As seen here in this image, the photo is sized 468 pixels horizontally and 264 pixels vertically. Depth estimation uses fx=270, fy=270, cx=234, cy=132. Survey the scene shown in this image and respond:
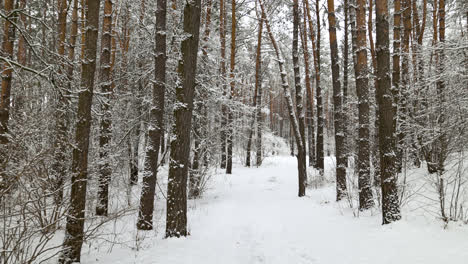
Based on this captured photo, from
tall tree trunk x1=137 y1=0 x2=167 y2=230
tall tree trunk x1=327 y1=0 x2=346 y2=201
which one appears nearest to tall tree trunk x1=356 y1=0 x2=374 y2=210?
tall tree trunk x1=327 y1=0 x2=346 y2=201

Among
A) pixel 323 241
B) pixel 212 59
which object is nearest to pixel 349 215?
pixel 323 241

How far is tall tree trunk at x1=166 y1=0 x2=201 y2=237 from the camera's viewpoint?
215 inches

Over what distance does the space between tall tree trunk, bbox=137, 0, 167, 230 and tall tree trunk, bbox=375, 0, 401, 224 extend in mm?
4863

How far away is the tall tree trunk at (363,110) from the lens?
6840 mm

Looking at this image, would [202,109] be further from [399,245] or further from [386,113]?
[399,245]

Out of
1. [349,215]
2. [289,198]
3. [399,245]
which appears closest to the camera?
[399,245]

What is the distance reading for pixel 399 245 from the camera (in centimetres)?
449

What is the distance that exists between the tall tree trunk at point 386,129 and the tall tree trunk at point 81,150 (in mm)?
5492

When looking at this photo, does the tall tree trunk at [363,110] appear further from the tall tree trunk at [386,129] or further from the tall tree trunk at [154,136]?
the tall tree trunk at [154,136]

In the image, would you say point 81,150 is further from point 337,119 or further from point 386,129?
point 337,119

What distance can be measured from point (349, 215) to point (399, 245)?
2.33 meters

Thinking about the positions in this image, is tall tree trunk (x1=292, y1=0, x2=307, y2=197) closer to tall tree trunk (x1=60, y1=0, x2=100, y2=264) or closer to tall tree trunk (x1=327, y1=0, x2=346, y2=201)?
tall tree trunk (x1=327, y1=0, x2=346, y2=201)

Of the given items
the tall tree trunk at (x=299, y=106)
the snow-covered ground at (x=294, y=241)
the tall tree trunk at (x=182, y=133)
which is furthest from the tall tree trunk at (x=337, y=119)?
the tall tree trunk at (x=182, y=133)

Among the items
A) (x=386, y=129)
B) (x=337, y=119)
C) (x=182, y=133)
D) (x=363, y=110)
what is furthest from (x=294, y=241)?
(x=337, y=119)
